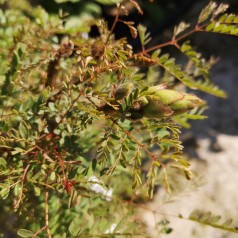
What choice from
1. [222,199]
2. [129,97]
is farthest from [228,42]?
[129,97]

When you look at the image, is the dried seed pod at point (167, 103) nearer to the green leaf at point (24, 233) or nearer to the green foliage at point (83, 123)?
the green foliage at point (83, 123)

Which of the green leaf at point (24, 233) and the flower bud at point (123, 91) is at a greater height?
the flower bud at point (123, 91)

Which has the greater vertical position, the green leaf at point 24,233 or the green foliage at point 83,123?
the green foliage at point 83,123

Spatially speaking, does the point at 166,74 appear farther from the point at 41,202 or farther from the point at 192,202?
the point at 192,202

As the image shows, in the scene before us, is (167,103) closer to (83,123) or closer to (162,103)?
(162,103)

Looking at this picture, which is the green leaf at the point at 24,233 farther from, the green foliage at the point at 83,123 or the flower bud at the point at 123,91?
the flower bud at the point at 123,91

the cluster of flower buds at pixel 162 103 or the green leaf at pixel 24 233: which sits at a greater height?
the cluster of flower buds at pixel 162 103

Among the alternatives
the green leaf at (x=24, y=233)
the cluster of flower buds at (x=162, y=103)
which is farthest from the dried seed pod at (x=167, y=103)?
the green leaf at (x=24, y=233)
